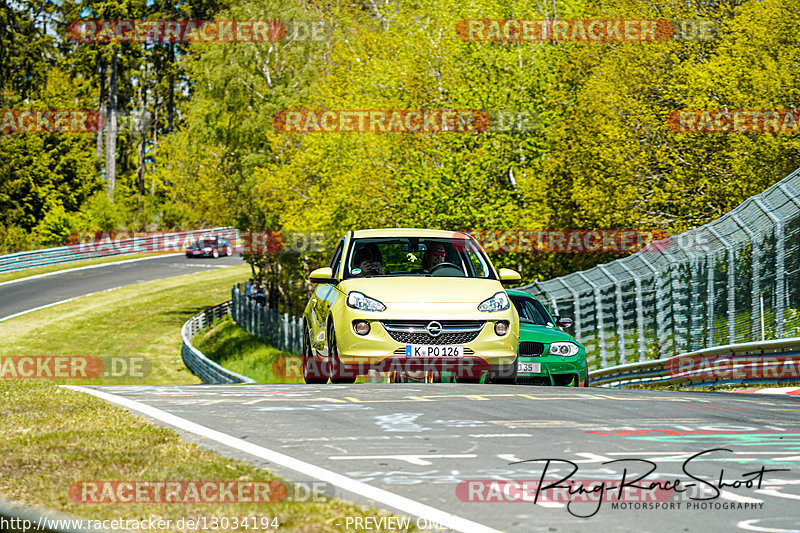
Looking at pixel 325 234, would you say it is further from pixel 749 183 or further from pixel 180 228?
pixel 180 228

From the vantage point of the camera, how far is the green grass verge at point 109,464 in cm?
562

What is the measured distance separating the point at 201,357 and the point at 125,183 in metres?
67.3

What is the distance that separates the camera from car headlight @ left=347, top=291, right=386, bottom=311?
12000 millimetres

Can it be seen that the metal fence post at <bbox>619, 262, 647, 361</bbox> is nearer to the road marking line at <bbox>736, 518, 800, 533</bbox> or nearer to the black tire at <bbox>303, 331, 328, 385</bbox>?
the black tire at <bbox>303, 331, 328, 385</bbox>

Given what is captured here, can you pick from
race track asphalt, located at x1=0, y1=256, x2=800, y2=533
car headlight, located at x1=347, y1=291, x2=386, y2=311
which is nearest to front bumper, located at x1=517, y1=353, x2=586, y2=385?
race track asphalt, located at x1=0, y1=256, x2=800, y2=533

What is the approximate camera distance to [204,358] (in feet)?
122

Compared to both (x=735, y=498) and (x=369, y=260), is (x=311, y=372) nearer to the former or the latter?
(x=369, y=260)

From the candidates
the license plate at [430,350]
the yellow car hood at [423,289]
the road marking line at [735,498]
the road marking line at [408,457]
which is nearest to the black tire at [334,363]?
the yellow car hood at [423,289]

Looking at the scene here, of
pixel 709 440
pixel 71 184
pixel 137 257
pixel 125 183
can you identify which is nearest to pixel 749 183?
pixel 709 440

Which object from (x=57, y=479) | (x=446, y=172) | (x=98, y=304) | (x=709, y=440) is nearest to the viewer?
(x=57, y=479)

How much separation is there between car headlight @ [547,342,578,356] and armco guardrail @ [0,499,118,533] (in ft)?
34.0

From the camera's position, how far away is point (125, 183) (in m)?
102

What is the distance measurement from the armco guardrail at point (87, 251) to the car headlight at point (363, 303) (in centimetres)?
5613

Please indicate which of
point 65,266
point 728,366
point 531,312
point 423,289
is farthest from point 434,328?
point 65,266
